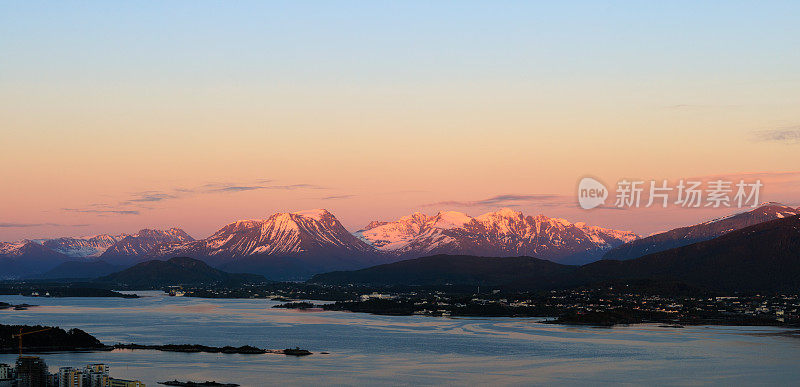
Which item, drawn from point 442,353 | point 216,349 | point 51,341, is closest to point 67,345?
point 51,341

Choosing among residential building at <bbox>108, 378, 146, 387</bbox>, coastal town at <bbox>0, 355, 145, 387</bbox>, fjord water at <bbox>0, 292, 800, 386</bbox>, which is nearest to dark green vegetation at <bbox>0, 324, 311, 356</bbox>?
fjord water at <bbox>0, 292, 800, 386</bbox>

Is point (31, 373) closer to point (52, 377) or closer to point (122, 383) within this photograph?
point (52, 377)

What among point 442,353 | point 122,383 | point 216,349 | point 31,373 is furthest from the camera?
point 216,349

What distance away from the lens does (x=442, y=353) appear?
9675 centimetres

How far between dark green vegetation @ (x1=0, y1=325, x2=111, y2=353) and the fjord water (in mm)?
4971

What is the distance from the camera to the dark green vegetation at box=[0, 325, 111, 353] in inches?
3912

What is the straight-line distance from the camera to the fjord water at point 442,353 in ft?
261

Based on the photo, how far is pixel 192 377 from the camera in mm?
77688

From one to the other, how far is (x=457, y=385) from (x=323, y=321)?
73.8 m

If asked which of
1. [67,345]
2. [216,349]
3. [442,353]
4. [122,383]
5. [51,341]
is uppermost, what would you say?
[51,341]

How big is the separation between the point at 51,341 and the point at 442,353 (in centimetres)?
4027

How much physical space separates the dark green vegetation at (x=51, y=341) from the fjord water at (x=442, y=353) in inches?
196

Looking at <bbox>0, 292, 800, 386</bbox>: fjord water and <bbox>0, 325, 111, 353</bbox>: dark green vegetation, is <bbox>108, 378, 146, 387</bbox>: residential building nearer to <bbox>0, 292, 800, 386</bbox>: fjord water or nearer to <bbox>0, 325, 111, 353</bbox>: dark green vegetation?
<bbox>0, 292, 800, 386</bbox>: fjord water

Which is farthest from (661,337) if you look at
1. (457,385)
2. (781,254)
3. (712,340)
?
(781,254)
